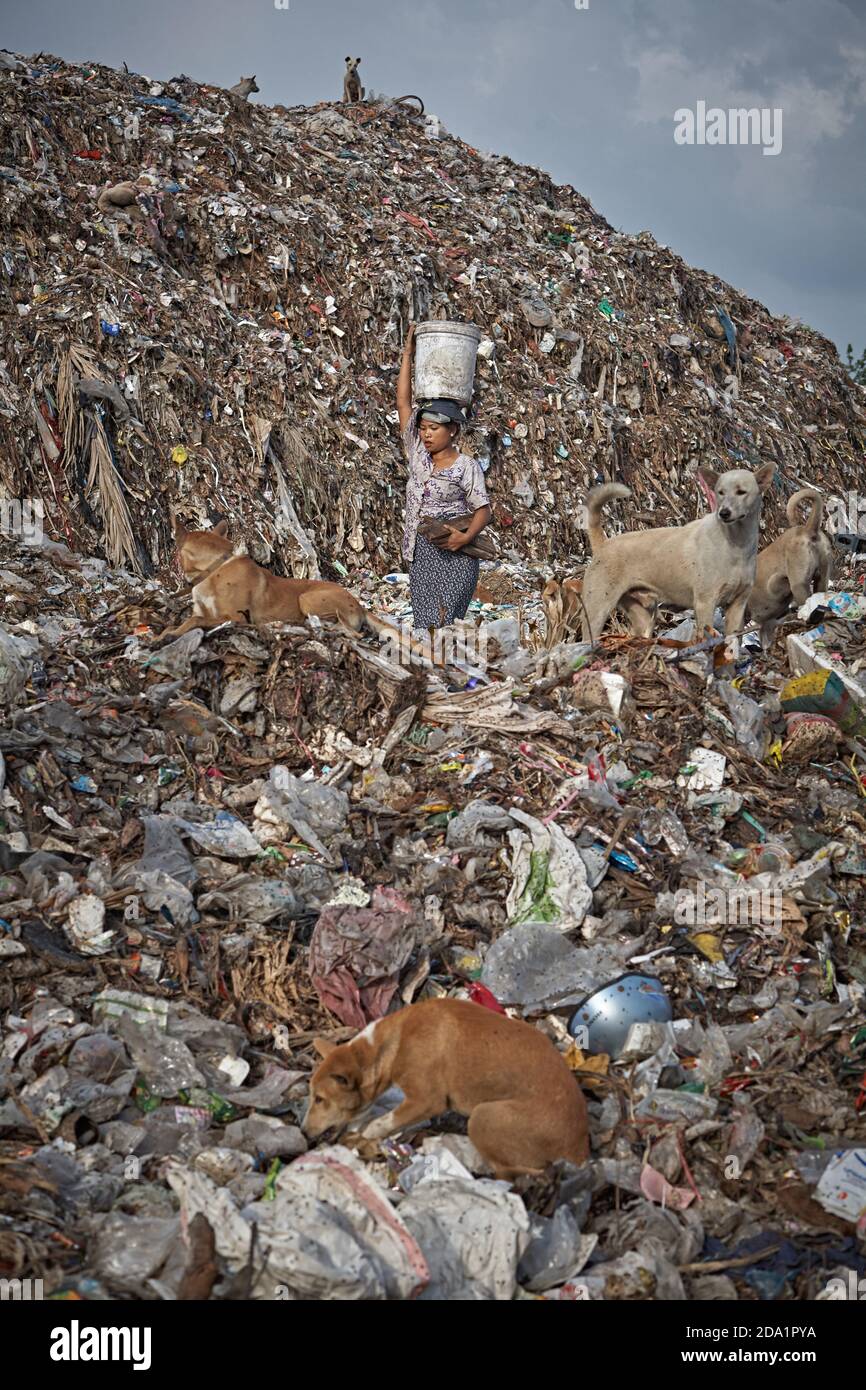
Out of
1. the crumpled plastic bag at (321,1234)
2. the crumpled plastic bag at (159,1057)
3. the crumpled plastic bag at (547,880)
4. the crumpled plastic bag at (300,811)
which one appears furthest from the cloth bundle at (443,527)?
the crumpled plastic bag at (321,1234)

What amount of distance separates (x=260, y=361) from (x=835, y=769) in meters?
8.51

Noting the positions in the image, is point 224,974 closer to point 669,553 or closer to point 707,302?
point 669,553

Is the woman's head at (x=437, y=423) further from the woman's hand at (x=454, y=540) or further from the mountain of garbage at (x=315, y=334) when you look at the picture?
the mountain of garbage at (x=315, y=334)

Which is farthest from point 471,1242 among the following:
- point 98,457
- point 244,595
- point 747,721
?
point 98,457

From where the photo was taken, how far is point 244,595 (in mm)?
5840

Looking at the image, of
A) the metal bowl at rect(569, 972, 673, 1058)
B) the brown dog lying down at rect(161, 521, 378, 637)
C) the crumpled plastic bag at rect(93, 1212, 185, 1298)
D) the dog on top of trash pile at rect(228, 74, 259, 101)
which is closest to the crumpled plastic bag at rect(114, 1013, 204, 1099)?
the crumpled plastic bag at rect(93, 1212, 185, 1298)

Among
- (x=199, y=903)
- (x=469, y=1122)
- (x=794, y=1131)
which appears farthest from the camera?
(x=199, y=903)

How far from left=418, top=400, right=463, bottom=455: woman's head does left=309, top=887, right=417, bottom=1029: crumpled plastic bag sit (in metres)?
2.99

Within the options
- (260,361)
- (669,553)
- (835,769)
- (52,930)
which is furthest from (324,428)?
(52,930)

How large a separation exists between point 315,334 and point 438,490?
7.46 m

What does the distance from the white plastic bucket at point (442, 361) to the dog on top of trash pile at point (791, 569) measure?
2.65 meters

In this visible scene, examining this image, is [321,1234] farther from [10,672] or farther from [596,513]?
[596,513]

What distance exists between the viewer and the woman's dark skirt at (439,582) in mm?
6188

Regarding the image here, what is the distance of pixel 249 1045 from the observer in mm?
3738
